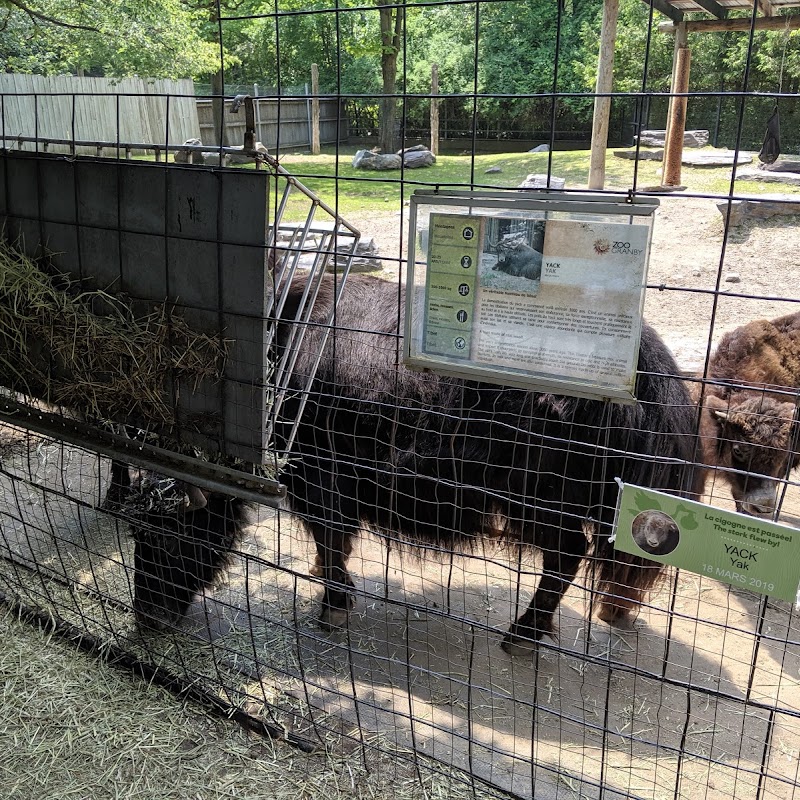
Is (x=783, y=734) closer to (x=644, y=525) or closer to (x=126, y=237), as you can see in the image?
(x=644, y=525)

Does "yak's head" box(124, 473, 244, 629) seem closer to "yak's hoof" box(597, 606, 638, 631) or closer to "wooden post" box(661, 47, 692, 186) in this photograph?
"yak's hoof" box(597, 606, 638, 631)

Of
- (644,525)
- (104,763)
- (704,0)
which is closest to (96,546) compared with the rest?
(104,763)

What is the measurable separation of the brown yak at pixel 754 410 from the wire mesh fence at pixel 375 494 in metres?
Result: 0.02

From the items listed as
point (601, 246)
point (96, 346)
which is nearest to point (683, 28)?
point (601, 246)

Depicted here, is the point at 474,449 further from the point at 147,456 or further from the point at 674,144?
the point at 674,144

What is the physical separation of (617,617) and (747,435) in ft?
4.07

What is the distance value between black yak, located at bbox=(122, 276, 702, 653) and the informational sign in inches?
36.6

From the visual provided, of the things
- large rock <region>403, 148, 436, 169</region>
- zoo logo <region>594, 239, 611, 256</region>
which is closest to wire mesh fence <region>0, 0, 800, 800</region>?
zoo logo <region>594, 239, 611, 256</region>

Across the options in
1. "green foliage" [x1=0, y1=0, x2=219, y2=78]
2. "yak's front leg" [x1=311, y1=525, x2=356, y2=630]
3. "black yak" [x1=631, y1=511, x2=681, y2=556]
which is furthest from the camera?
"green foliage" [x1=0, y1=0, x2=219, y2=78]

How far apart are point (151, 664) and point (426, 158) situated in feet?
49.0

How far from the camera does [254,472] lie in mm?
3043

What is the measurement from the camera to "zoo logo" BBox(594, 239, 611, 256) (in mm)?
2102

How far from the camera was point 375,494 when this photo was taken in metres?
4.11

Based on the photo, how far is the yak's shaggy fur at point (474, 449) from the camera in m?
3.44
